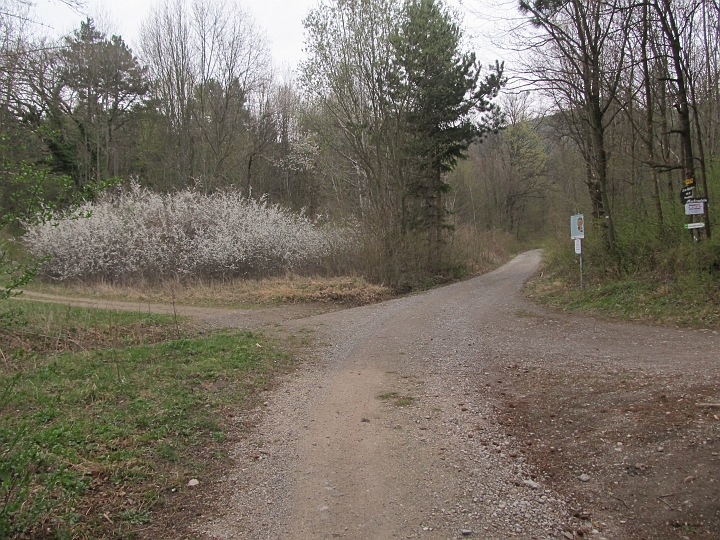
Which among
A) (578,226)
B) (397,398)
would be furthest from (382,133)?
(397,398)

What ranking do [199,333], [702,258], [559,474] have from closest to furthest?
[559,474]
[199,333]
[702,258]

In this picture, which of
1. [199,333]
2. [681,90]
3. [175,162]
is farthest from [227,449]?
[175,162]

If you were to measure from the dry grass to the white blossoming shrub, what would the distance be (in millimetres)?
847

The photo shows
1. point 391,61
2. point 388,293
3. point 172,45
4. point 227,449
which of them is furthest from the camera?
point 172,45

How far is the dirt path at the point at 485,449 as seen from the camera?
11.4ft

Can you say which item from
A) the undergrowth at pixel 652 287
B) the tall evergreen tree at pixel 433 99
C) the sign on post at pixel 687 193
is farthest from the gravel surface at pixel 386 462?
the tall evergreen tree at pixel 433 99

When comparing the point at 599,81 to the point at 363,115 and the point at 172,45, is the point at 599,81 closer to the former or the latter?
the point at 363,115

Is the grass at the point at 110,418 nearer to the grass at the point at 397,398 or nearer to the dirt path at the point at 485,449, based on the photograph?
the dirt path at the point at 485,449

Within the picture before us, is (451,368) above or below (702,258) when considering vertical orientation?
below

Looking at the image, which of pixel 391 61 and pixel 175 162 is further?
pixel 175 162

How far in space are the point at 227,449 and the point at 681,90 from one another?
45.5 feet

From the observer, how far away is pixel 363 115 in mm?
21297

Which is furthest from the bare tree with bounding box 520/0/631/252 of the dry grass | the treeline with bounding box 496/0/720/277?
the dry grass

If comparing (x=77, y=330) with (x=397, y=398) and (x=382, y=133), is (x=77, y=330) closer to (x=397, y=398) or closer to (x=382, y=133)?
(x=397, y=398)
